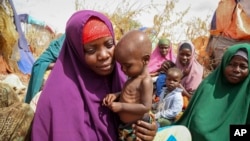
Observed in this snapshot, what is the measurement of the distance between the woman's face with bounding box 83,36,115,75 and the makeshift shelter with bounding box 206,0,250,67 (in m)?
5.11

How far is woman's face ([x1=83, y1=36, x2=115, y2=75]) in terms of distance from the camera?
1.78 m

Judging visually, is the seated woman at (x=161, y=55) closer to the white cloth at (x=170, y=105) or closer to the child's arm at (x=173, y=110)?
the white cloth at (x=170, y=105)

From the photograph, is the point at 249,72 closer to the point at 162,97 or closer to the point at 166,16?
the point at 162,97

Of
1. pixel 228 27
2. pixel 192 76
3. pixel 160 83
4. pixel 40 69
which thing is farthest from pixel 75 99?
pixel 228 27

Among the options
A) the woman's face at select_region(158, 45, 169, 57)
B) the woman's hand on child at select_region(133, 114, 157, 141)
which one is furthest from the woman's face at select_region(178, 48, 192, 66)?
the woman's hand on child at select_region(133, 114, 157, 141)

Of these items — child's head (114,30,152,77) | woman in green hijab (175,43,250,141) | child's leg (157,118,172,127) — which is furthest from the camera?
child's leg (157,118,172,127)

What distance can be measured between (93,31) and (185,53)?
385cm

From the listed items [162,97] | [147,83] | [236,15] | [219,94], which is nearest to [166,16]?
[236,15]

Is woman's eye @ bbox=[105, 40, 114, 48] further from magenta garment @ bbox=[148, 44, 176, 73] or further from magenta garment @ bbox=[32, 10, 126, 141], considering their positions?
magenta garment @ bbox=[148, 44, 176, 73]

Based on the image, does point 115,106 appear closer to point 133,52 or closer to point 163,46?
point 133,52

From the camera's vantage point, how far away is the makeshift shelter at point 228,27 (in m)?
6.75

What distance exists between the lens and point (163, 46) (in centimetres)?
649

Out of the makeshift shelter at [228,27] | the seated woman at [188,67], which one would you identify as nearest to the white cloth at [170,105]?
the seated woman at [188,67]

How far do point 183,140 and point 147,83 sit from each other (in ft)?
2.55
